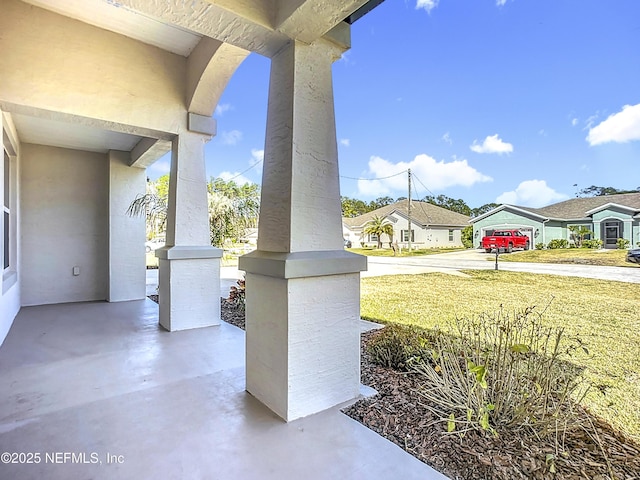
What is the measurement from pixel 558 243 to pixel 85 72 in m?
8.72

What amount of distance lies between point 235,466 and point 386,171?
12.6 metres

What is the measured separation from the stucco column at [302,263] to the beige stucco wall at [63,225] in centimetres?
573

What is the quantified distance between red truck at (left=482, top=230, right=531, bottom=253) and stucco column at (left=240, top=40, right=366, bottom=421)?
7471 mm

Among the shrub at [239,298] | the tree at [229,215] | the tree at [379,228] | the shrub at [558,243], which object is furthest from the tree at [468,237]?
the shrub at [239,298]

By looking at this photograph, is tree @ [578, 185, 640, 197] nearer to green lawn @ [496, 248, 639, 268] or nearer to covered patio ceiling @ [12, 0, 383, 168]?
green lawn @ [496, 248, 639, 268]

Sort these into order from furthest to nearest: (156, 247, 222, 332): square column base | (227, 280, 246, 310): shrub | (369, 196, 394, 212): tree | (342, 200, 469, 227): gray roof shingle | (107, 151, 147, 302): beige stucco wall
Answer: (369, 196, 394, 212): tree → (342, 200, 469, 227): gray roof shingle → (107, 151, 147, 302): beige stucco wall → (227, 280, 246, 310): shrub → (156, 247, 222, 332): square column base

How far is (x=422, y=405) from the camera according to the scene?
7.11 ft

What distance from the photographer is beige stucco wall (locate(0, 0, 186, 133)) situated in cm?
321

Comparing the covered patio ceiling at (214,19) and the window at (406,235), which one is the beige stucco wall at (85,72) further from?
the window at (406,235)

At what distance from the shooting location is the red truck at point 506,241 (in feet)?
26.8

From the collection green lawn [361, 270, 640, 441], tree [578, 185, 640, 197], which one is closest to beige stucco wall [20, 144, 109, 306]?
green lawn [361, 270, 640, 441]

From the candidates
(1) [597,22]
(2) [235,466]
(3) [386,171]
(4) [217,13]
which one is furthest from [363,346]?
(3) [386,171]

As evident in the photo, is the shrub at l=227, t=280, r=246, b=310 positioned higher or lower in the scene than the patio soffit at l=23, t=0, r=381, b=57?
lower

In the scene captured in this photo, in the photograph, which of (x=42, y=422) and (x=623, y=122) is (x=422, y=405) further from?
(x=623, y=122)
